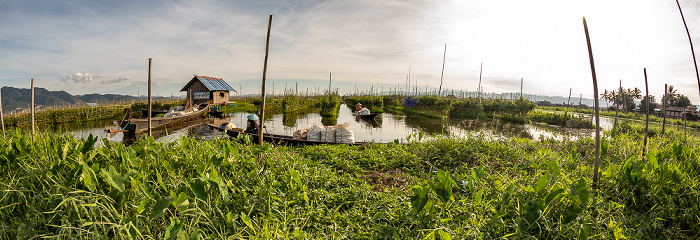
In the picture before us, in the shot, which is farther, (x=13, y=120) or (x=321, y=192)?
(x=13, y=120)

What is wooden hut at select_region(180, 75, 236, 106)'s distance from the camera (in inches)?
900

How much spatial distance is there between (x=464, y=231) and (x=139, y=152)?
3.05 m

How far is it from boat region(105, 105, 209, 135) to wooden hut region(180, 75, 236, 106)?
513 centimetres

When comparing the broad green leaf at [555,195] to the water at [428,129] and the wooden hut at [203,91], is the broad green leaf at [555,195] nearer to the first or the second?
the water at [428,129]

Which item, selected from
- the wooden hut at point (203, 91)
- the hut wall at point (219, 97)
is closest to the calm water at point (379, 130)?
the wooden hut at point (203, 91)

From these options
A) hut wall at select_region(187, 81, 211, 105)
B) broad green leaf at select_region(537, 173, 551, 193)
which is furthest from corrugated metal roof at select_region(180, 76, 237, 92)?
broad green leaf at select_region(537, 173, 551, 193)

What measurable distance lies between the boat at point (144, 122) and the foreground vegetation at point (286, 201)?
35.0 feet

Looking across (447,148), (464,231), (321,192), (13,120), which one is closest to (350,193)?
(321,192)

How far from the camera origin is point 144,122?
41.0 ft

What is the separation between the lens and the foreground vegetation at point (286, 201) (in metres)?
1.77

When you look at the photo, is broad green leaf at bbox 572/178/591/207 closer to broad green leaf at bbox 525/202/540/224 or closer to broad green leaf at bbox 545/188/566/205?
broad green leaf at bbox 545/188/566/205

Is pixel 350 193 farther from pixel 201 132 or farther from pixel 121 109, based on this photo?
pixel 121 109

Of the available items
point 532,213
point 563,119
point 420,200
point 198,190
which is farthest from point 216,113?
point 563,119

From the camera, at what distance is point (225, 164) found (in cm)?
254
